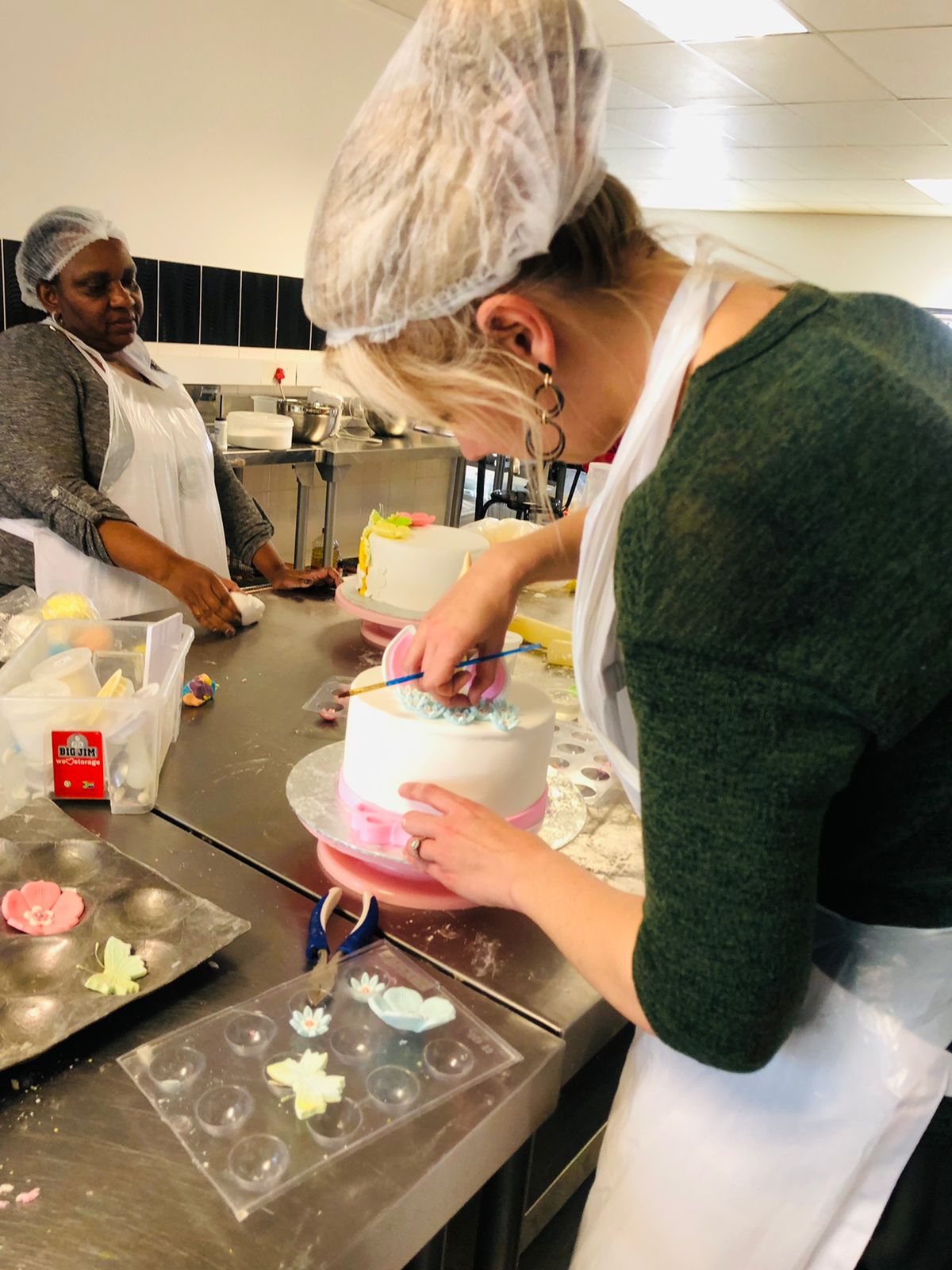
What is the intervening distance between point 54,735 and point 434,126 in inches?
31.7

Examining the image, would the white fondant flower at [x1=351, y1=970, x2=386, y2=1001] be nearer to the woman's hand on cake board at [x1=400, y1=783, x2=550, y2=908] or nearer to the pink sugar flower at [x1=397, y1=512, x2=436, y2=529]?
the woman's hand on cake board at [x1=400, y1=783, x2=550, y2=908]

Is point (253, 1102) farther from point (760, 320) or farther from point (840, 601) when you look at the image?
point (760, 320)

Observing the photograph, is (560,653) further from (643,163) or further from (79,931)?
(643,163)

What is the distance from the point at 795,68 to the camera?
450 cm

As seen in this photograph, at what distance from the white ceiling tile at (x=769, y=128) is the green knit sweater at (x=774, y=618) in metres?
5.65

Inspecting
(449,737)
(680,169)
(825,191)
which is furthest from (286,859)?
(825,191)

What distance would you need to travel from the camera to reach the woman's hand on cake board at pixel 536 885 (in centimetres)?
72

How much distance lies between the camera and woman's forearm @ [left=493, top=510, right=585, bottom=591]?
123cm

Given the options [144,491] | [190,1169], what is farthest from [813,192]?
[190,1169]

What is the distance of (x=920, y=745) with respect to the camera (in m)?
0.62

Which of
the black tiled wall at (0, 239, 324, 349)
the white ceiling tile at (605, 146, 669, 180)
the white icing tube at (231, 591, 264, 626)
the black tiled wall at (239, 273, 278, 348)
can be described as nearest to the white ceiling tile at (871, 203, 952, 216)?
the white ceiling tile at (605, 146, 669, 180)

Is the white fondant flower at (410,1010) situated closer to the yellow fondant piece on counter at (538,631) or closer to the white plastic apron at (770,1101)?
the white plastic apron at (770,1101)

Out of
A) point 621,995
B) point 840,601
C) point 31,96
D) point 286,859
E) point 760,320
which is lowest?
point 286,859

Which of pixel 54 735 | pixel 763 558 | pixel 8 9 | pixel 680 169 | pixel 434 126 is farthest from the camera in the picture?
pixel 680 169
